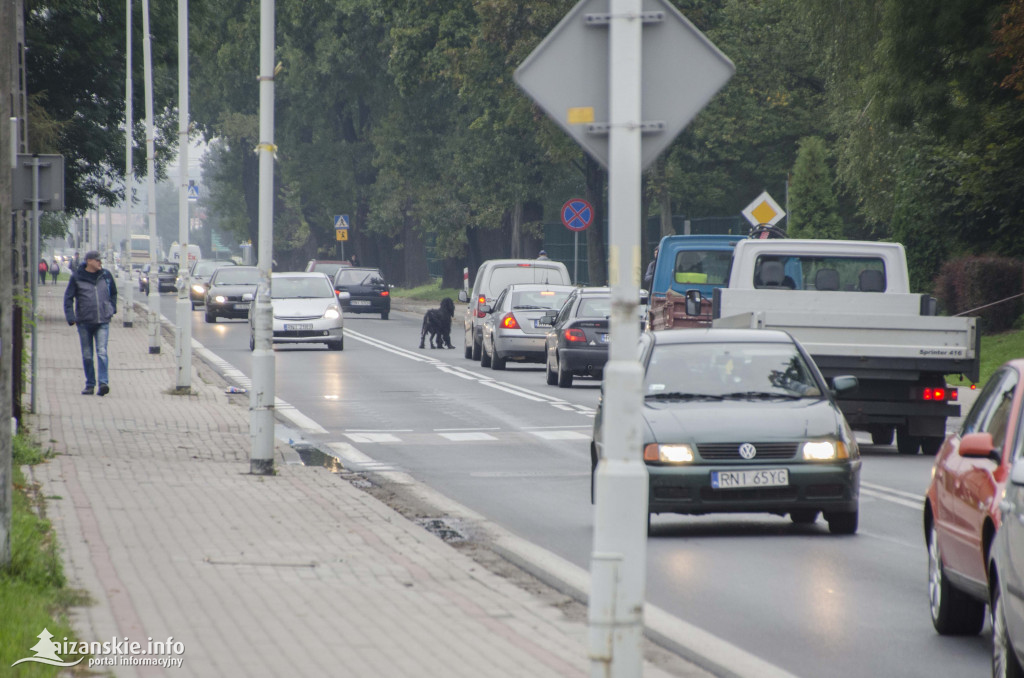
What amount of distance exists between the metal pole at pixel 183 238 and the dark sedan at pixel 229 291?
21066mm

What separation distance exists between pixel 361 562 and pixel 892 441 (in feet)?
34.9

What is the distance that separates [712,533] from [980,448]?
4.88 m

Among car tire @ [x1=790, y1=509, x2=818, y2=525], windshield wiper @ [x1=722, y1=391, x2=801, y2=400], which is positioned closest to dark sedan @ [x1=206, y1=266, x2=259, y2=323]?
car tire @ [x1=790, y1=509, x2=818, y2=525]

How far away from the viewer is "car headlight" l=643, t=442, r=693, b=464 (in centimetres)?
1126

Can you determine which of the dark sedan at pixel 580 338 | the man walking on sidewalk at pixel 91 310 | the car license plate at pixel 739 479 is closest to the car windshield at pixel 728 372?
the car license plate at pixel 739 479

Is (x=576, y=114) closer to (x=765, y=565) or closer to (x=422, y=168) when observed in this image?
(x=765, y=565)

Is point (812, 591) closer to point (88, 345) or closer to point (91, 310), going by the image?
point (91, 310)

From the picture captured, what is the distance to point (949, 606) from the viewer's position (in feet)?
26.6

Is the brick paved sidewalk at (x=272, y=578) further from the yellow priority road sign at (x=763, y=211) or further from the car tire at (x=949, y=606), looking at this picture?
the yellow priority road sign at (x=763, y=211)

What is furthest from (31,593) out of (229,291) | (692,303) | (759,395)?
(229,291)

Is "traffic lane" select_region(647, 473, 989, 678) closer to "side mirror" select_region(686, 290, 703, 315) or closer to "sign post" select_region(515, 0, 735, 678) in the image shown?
"sign post" select_region(515, 0, 735, 678)

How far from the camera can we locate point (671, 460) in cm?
1126

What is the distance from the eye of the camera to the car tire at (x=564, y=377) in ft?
87.0

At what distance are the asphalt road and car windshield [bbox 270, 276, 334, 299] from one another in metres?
10.5
